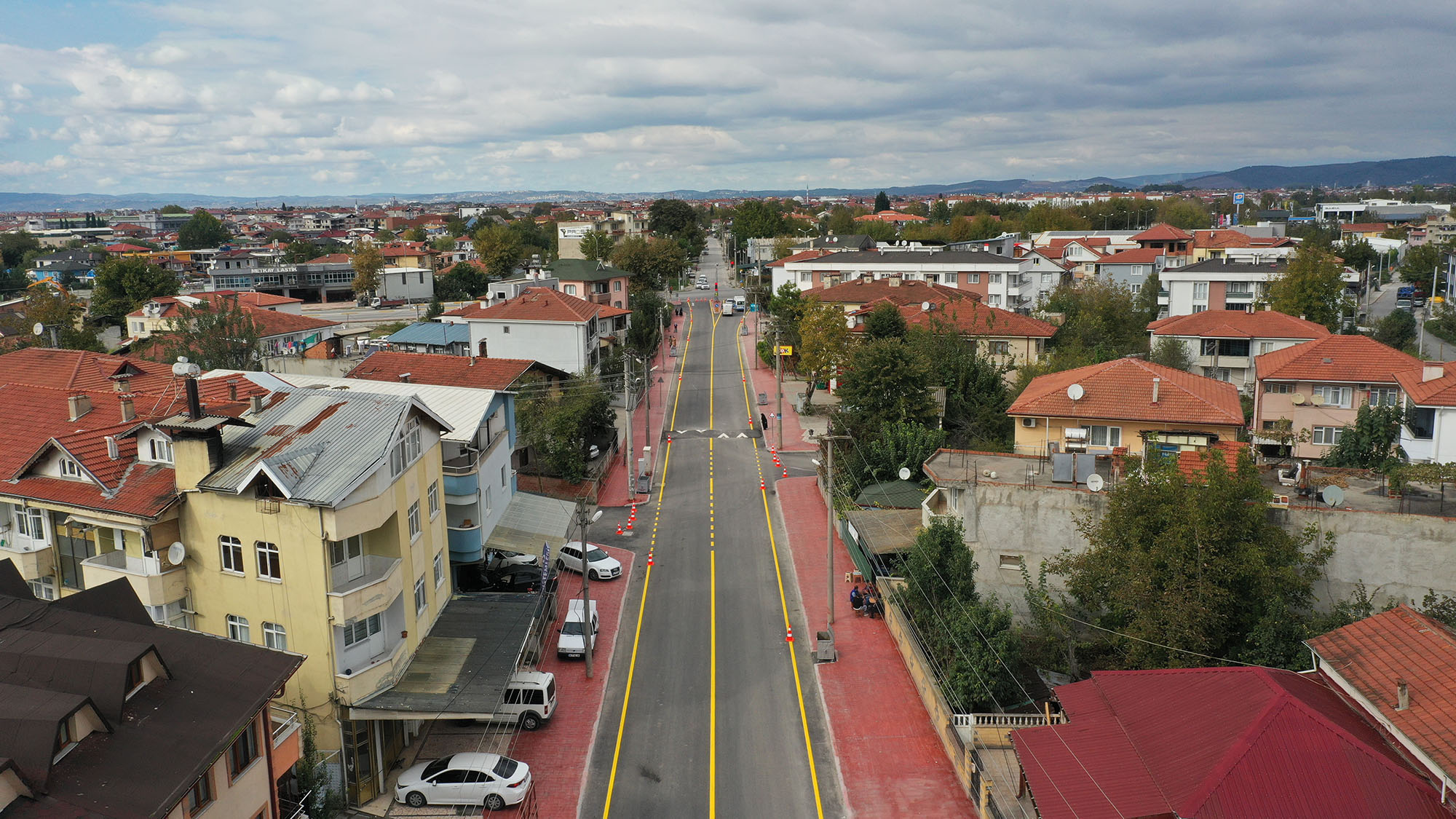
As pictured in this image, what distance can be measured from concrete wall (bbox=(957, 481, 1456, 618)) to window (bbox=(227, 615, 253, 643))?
19345mm

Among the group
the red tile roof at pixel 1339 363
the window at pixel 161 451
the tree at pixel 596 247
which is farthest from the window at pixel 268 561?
the tree at pixel 596 247

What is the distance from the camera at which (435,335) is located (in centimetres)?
6291

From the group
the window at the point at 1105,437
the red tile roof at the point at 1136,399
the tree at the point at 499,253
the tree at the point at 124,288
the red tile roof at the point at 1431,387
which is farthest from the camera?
the tree at the point at 499,253

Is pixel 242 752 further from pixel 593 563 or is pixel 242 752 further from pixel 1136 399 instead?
pixel 1136 399

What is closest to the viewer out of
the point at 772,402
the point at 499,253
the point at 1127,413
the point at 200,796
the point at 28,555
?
the point at 200,796

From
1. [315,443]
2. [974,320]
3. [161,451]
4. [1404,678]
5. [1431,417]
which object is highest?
[315,443]

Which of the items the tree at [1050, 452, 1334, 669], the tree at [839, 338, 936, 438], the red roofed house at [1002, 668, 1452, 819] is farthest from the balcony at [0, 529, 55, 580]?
the tree at [839, 338, 936, 438]

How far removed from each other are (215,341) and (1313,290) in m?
69.2

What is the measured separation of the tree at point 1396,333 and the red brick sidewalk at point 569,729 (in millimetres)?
64648

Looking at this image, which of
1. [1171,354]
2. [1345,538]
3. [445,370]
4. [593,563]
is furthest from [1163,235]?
[593,563]

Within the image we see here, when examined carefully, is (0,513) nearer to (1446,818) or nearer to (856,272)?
(1446,818)

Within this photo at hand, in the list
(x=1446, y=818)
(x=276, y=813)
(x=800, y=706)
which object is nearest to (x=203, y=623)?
(x=276, y=813)

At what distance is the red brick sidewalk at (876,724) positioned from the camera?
21.9 meters

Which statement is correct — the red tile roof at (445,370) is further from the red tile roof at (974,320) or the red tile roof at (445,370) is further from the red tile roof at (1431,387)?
the red tile roof at (1431,387)
